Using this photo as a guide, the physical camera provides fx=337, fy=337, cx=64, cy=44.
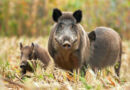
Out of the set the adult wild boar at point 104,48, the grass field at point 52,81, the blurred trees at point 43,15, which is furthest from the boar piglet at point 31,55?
the blurred trees at point 43,15

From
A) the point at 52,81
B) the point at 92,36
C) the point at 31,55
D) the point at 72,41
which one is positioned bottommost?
the point at 31,55

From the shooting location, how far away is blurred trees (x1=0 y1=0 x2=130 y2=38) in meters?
21.6

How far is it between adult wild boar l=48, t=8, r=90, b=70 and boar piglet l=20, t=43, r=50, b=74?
105cm

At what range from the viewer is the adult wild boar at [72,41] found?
661cm

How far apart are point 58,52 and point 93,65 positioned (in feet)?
4.88

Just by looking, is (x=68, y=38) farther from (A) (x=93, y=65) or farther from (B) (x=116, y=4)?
(B) (x=116, y=4)

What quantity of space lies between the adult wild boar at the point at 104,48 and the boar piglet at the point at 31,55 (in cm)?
132

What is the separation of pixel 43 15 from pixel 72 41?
1679cm

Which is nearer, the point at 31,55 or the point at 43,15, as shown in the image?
the point at 31,55

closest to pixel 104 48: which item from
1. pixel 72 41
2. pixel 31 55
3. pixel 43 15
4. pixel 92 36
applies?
pixel 92 36

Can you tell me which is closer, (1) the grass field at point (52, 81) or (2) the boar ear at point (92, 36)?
(1) the grass field at point (52, 81)

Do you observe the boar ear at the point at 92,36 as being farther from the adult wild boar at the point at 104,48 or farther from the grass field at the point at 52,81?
the grass field at the point at 52,81

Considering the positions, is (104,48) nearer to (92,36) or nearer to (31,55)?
(92,36)

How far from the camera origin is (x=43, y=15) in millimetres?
22984
